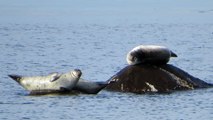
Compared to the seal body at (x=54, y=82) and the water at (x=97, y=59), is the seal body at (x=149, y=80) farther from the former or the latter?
the seal body at (x=54, y=82)

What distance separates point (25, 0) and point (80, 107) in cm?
11330

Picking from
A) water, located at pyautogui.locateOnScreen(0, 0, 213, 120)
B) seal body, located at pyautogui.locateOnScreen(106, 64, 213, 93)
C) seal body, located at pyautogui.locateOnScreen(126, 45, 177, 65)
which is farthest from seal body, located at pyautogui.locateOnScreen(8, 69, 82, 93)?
seal body, located at pyautogui.locateOnScreen(126, 45, 177, 65)

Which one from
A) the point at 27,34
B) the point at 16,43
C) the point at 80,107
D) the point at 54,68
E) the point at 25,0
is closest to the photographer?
the point at 80,107

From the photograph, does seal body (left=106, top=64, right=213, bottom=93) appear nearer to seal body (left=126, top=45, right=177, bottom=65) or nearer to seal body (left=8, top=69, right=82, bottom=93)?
seal body (left=126, top=45, right=177, bottom=65)

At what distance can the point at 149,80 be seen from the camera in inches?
968

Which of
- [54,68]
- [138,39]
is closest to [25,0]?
[138,39]

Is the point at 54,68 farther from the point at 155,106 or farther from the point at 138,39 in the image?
the point at 138,39

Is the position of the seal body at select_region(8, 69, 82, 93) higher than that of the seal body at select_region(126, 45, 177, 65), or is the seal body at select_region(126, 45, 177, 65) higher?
the seal body at select_region(126, 45, 177, 65)

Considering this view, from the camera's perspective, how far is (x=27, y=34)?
181 feet

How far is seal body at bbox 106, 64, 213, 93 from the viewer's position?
24600 millimetres

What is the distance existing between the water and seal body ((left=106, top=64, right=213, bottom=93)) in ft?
0.99

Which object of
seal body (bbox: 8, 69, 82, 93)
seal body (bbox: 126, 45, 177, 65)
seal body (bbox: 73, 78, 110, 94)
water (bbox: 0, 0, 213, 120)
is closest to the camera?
water (bbox: 0, 0, 213, 120)

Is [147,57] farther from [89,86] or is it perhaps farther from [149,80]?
[89,86]

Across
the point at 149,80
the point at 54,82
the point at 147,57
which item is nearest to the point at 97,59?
the point at 147,57
